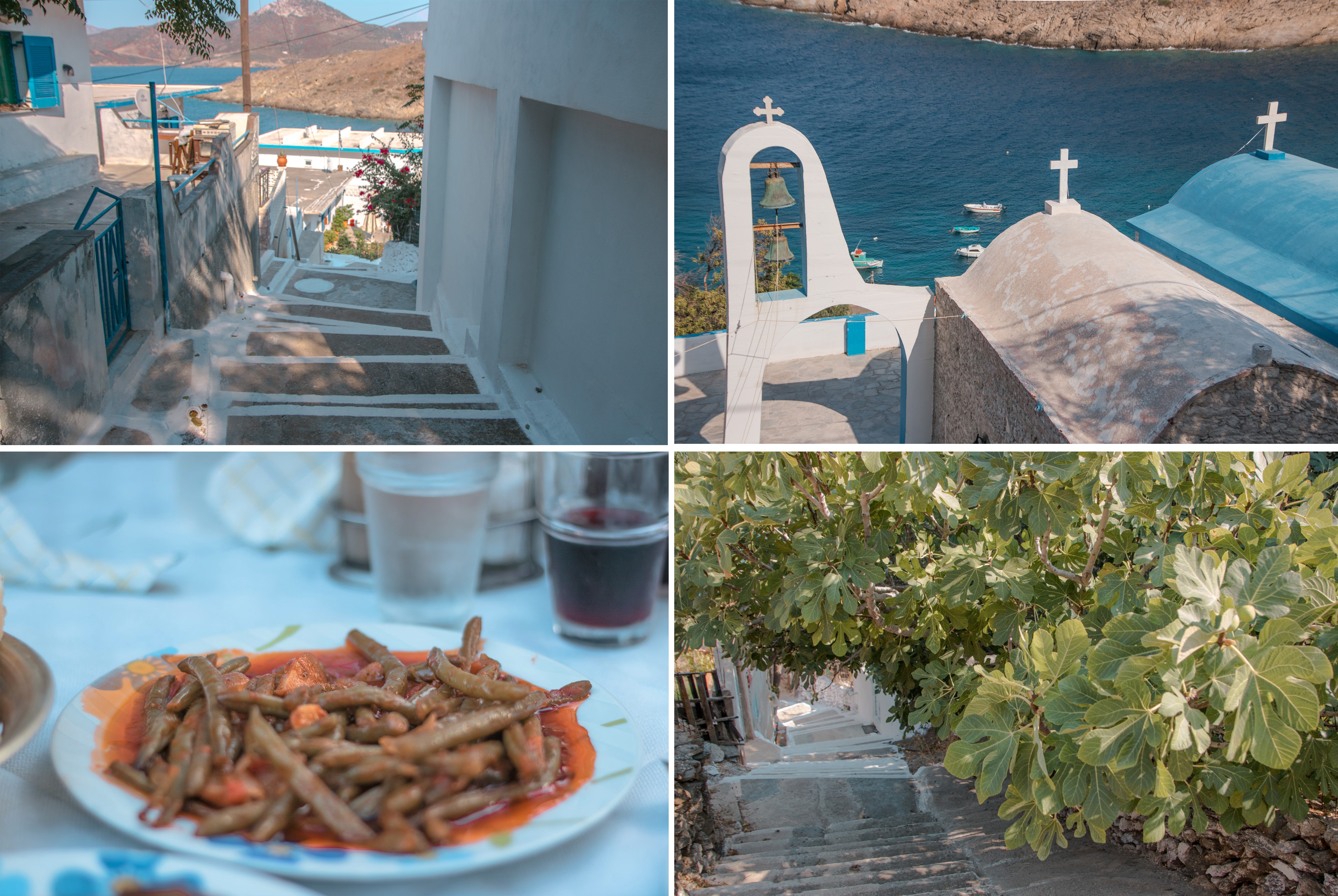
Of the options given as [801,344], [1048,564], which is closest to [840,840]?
[801,344]

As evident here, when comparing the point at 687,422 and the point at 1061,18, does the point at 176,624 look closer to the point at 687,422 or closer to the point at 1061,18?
the point at 687,422

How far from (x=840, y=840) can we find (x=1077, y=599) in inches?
110

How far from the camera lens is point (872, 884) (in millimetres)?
2752

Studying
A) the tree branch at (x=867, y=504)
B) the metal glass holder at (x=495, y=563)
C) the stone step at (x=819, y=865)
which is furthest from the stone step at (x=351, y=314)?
the metal glass holder at (x=495, y=563)

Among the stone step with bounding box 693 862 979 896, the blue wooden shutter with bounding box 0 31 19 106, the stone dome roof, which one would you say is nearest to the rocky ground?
the stone step with bounding box 693 862 979 896

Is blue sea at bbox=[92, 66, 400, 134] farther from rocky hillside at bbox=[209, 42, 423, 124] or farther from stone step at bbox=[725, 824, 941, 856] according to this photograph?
stone step at bbox=[725, 824, 941, 856]

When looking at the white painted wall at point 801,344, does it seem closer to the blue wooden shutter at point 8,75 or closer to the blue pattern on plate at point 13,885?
the blue pattern on plate at point 13,885

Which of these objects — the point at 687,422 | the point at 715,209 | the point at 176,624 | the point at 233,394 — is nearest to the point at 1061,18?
the point at 715,209

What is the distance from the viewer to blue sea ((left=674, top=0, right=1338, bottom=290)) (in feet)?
15.6

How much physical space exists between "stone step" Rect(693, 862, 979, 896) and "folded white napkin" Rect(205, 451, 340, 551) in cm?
187

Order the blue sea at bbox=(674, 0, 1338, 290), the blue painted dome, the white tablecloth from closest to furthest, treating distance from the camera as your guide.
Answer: the white tablecloth → the blue painted dome → the blue sea at bbox=(674, 0, 1338, 290)

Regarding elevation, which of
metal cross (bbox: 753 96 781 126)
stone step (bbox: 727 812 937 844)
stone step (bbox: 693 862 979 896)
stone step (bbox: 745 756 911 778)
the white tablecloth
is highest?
metal cross (bbox: 753 96 781 126)

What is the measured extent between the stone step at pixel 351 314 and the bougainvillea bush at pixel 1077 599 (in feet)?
16.5

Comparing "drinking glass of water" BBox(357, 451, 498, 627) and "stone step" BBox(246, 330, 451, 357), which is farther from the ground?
"stone step" BBox(246, 330, 451, 357)
